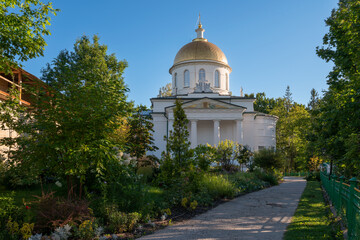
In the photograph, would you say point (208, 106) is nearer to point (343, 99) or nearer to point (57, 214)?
point (343, 99)

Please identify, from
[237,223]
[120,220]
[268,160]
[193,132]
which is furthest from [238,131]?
[120,220]

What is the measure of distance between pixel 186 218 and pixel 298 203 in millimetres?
5244

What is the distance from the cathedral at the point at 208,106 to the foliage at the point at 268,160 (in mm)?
11279

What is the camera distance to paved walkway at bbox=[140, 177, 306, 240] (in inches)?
258

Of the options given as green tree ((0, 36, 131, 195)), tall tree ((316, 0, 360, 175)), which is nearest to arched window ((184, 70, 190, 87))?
tall tree ((316, 0, 360, 175))

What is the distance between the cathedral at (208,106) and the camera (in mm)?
34375

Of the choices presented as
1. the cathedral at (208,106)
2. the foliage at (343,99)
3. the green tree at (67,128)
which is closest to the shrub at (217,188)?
the foliage at (343,99)

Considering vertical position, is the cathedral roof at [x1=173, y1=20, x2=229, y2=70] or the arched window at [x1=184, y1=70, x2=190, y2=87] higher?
the cathedral roof at [x1=173, y1=20, x2=229, y2=70]

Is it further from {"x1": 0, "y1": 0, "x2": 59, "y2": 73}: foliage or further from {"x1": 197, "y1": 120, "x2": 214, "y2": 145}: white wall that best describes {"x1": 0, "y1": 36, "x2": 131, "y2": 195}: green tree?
{"x1": 197, "y1": 120, "x2": 214, "y2": 145}: white wall

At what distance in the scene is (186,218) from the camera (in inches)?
331

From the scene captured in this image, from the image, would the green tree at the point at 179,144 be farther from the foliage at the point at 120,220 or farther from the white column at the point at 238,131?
the white column at the point at 238,131

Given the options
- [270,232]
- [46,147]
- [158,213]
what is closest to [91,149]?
[46,147]

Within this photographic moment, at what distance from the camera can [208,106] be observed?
113 ft

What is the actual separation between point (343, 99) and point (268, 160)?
12.8 meters
